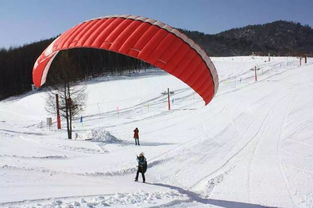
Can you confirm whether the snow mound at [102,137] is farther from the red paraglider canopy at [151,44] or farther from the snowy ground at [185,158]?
the red paraglider canopy at [151,44]

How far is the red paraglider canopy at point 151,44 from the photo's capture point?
7945 millimetres

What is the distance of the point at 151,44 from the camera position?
314 inches

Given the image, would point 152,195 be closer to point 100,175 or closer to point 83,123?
point 100,175

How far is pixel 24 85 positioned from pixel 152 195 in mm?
64863

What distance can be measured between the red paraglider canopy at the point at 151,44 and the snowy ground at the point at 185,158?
10.4 feet

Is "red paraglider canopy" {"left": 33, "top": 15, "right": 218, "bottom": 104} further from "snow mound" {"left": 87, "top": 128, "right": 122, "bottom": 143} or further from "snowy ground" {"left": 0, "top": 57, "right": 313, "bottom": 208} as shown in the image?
"snow mound" {"left": 87, "top": 128, "right": 122, "bottom": 143}

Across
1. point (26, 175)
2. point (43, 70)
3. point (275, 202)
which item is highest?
point (43, 70)

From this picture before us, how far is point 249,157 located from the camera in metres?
15.3

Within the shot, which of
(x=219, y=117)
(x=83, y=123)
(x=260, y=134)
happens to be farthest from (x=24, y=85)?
(x=260, y=134)

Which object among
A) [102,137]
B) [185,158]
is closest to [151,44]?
[185,158]

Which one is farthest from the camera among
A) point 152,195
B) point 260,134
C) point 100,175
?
point 260,134

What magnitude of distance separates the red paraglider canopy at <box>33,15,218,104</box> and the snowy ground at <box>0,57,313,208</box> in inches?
125

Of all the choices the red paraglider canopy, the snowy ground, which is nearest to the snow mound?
the snowy ground

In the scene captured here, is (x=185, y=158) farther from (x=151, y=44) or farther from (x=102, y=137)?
(x=151, y=44)
